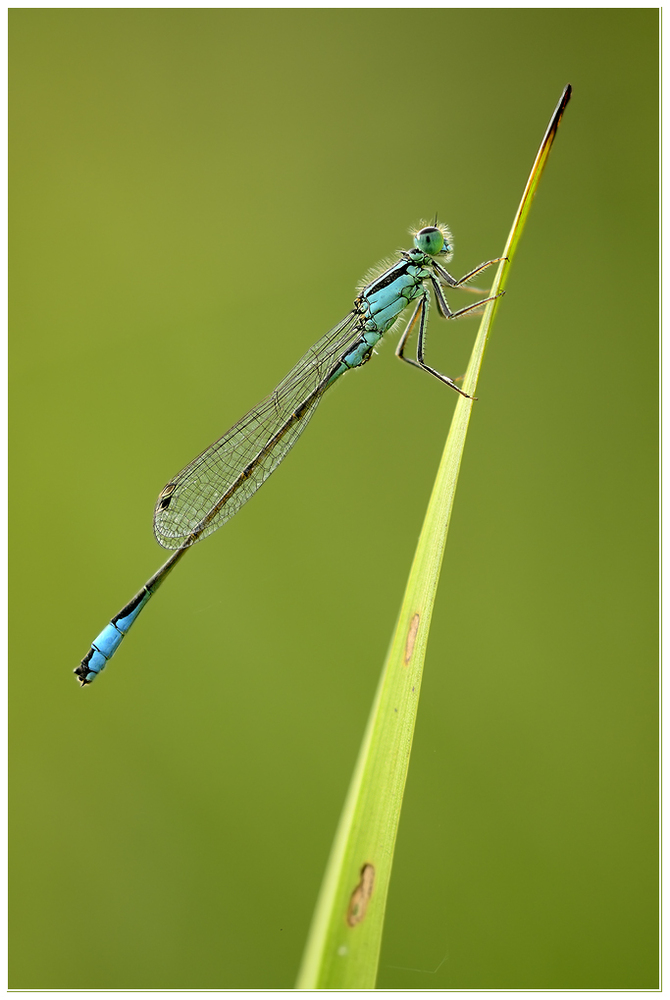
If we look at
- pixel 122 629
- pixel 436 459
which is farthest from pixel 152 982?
pixel 436 459

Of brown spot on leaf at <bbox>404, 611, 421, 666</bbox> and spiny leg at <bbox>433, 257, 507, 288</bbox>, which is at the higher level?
spiny leg at <bbox>433, 257, 507, 288</bbox>

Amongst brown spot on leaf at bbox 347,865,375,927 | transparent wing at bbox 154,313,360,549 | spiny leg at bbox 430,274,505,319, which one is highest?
spiny leg at bbox 430,274,505,319

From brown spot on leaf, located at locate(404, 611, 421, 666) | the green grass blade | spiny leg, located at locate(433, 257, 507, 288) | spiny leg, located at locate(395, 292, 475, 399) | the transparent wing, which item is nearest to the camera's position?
the green grass blade

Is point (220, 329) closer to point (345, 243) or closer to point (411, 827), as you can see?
point (345, 243)

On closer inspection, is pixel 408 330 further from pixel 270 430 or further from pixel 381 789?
pixel 381 789

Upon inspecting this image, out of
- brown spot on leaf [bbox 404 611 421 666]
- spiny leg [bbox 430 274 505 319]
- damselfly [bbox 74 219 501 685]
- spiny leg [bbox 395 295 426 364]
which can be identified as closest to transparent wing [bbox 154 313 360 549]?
damselfly [bbox 74 219 501 685]

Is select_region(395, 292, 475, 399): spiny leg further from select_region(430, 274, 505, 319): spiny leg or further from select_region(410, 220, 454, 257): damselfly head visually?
Result: select_region(410, 220, 454, 257): damselfly head
